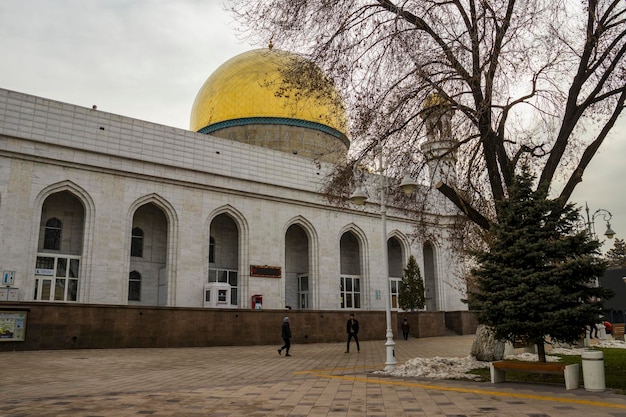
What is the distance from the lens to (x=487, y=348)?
1375cm

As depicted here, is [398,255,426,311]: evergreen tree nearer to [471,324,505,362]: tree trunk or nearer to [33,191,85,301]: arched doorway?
[471,324,505,362]: tree trunk

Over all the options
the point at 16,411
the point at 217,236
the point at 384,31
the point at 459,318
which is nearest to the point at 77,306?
the point at 217,236

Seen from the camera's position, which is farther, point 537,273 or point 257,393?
point 537,273

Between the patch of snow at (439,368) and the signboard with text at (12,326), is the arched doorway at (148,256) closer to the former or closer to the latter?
the signboard with text at (12,326)

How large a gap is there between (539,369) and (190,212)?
18709 millimetres

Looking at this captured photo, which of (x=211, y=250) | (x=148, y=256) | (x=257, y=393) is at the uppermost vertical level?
(x=211, y=250)

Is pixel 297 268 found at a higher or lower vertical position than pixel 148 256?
lower

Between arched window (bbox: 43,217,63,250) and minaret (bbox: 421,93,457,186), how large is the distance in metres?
17.4

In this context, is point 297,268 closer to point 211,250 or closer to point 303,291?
point 303,291

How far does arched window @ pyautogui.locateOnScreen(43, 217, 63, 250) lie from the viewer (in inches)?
894

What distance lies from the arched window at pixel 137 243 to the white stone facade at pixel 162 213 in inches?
10.4

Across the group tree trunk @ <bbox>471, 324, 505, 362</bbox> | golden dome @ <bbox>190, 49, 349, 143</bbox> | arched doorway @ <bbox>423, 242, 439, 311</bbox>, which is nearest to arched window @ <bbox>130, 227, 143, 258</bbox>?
golden dome @ <bbox>190, 49, 349, 143</bbox>

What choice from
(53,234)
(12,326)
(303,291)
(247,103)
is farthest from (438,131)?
(247,103)

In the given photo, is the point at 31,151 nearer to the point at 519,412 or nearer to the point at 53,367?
the point at 53,367
